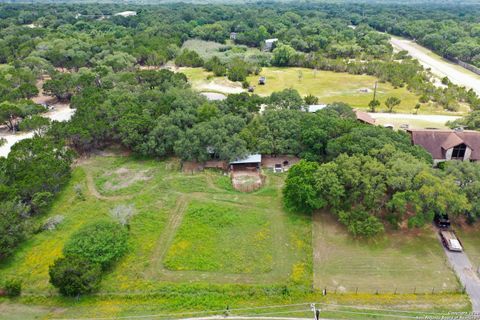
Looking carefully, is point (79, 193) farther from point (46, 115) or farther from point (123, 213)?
point (46, 115)

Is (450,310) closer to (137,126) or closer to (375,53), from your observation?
(137,126)

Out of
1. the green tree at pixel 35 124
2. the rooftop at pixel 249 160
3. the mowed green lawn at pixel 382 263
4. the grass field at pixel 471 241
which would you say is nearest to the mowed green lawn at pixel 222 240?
the mowed green lawn at pixel 382 263

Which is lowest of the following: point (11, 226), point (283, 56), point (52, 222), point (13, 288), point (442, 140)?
point (52, 222)

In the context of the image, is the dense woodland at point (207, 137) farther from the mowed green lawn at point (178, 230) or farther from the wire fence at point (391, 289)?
the wire fence at point (391, 289)

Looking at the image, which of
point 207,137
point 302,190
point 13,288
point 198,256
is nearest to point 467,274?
point 302,190

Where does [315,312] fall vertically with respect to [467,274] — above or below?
above

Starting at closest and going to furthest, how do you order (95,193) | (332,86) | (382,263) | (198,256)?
(382,263) < (198,256) < (95,193) < (332,86)

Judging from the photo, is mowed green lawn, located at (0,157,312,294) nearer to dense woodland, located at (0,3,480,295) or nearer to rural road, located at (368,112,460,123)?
dense woodland, located at (0,3,480,295)
